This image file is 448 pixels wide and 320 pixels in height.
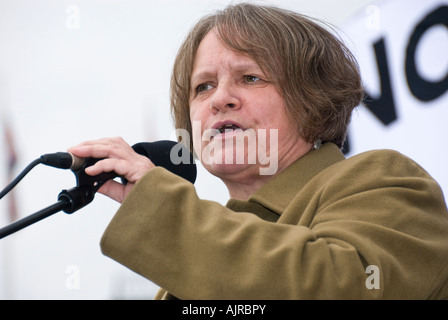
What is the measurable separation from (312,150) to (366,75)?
1.01 metres

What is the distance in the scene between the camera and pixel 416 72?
2320 mm

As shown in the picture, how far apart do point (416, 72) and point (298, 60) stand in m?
1.04

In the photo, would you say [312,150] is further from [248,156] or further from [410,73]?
[410,73]

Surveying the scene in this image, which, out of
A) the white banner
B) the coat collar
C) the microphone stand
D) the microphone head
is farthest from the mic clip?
the white banner

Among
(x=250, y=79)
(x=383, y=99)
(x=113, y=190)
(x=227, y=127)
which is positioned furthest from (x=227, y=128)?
(x=383, y=99)

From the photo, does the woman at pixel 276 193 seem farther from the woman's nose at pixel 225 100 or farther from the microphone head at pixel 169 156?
the microphone head at pixel 169 156

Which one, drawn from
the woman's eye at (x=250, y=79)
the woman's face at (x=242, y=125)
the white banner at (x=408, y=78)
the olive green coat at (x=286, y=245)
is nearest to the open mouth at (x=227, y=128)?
the woman's face at (x=242, y=125)

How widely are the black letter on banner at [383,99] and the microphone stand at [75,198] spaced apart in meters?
1.55

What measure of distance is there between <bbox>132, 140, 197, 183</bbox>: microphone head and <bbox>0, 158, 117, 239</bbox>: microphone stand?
0.14m

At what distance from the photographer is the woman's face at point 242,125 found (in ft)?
4.54

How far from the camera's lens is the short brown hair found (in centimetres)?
145

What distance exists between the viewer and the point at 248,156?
1388 millimetres

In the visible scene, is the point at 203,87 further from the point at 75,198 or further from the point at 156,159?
the point at 75,198

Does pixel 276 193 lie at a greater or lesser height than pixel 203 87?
lesser
